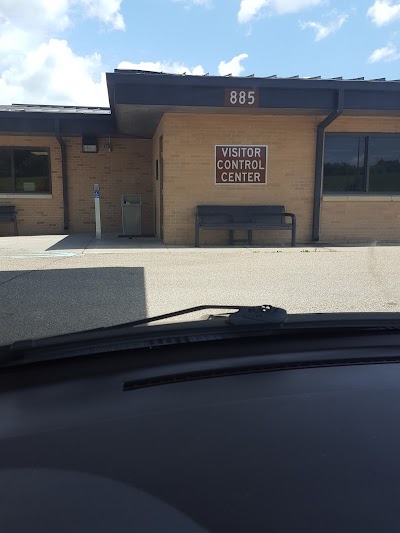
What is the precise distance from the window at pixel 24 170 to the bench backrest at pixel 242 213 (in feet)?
20.1

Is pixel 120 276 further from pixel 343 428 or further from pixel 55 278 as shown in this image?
pixel 343 428

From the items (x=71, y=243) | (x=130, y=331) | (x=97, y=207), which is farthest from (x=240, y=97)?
(x=130, y=331)

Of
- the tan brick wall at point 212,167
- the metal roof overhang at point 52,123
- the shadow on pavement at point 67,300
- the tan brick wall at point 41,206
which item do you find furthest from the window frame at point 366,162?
the tan brick wall at point 41,206

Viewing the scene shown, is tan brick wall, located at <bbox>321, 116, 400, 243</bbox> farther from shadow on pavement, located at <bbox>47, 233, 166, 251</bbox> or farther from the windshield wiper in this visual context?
the windshield wiper

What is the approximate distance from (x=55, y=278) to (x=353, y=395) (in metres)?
6.10

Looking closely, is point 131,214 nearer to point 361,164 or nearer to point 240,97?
point 240,97

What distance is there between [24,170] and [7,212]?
1461 mm

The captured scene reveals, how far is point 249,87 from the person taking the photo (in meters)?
10.3

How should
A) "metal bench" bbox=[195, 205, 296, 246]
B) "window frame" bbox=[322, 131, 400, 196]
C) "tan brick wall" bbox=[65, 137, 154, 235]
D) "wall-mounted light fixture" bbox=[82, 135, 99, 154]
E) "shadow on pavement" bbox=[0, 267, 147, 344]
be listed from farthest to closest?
"tan brick wall" bbox=[65, 137, 154, 235] → "wall-mounted light fixture" bbox=[82, 135, 99, 154] → "window frame" bbox=[322, 131, 400, 196] → "metal bench" bbox=[195, 205, 296, 246] → "shadow on pavement" bbox=[0, 267, 147, 344]

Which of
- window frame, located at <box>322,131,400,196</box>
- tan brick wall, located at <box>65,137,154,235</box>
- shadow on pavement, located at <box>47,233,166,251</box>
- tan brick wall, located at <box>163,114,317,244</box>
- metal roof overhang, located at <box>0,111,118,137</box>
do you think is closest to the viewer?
shadow on pavement, located at <box>47,233,166,251</box>

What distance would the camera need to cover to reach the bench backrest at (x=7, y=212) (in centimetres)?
1443

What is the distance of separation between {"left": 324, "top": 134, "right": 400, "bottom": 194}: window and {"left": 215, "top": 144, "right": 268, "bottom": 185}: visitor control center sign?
1.71 meters

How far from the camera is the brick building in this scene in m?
10.3

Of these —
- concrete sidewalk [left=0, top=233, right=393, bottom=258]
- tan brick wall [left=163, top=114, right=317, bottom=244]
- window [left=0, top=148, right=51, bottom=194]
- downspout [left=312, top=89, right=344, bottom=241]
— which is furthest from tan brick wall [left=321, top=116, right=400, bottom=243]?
window [left=0, top=148, right=51, bottom=194]
